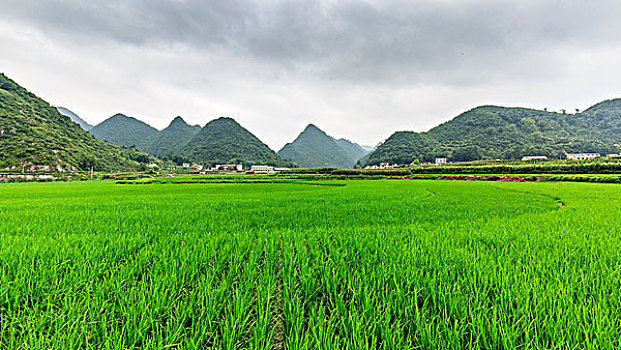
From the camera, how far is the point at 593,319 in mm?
1638

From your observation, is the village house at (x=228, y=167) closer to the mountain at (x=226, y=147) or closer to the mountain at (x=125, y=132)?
the mountain at (x=226, y=147)

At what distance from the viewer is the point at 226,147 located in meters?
154

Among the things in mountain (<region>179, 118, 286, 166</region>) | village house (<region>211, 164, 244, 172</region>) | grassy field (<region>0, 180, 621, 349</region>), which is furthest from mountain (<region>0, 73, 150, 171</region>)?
grassy field (<region>0, 180, 621, 349</region>)

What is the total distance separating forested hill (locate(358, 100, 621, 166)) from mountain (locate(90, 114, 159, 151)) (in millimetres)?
175129

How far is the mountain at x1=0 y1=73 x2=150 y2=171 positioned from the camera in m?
68.6

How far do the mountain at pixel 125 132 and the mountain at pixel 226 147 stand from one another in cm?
4620

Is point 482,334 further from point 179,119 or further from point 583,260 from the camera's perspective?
point 179,119

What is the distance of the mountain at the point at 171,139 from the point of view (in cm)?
16875

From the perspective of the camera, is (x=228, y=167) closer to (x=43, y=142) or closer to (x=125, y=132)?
(x=43, y=142)

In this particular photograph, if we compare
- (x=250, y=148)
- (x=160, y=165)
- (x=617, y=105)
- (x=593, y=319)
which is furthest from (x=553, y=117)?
(x=160, y=165)

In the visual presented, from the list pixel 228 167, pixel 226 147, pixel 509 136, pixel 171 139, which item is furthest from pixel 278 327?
pixel 171 139

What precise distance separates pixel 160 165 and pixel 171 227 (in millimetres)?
122235

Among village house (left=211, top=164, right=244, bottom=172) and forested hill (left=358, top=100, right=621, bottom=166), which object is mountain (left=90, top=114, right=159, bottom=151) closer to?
village house (left=211, top=164, right=244, bottom=172)

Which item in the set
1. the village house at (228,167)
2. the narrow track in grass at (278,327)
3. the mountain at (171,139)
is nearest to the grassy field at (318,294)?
the narrow track in grass at (278,327)
